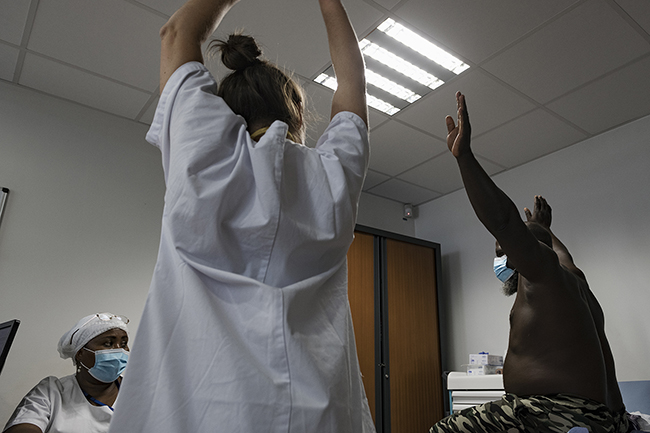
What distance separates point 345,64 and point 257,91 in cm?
19

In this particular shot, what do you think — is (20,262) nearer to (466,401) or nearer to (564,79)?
(466,401)

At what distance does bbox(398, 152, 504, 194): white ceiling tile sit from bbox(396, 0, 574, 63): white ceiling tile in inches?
50.2

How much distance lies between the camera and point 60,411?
1.85 metres

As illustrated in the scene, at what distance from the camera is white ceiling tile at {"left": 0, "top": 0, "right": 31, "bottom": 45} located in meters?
2.32

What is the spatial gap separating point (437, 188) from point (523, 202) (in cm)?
88

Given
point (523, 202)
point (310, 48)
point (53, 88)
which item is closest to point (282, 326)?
point (310, 48)

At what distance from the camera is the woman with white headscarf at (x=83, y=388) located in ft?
5.85

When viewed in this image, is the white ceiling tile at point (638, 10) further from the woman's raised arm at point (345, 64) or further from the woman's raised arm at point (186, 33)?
the woman's raised arm at point (186, 33)

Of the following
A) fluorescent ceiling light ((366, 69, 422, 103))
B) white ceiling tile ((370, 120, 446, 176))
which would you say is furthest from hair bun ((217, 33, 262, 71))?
white ceiling tile ((370, 120, 446, 176))

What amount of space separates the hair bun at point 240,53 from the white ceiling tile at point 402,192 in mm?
3590

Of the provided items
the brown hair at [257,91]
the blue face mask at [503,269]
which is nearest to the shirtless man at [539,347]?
the blue face mask at [503,269]

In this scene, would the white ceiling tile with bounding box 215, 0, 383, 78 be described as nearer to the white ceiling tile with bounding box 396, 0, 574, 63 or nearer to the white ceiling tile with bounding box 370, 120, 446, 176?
the white ceiling tile with bounding box 396, 0, 574, 63

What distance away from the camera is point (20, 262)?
2.68 m

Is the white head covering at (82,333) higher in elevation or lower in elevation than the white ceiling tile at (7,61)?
lower
